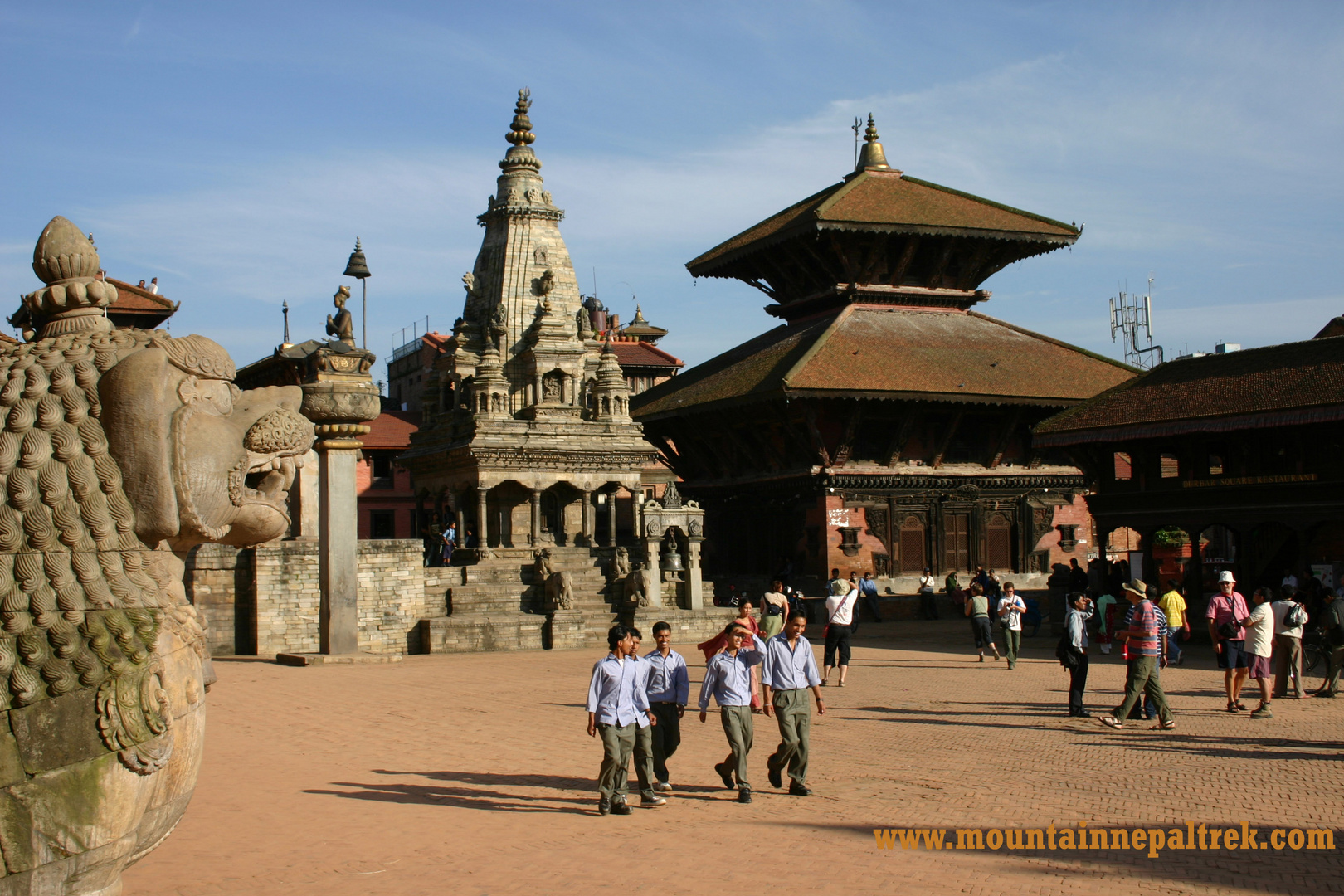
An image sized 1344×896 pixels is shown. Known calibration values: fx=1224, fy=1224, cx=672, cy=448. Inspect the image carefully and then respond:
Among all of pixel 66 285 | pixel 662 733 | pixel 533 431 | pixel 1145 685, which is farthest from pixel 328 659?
pixel 66 285

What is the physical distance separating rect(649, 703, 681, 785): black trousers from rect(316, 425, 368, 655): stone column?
11.5 m

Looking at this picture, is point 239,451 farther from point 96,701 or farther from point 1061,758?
point 1061,758

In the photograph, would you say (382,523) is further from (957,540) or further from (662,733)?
(662,733)

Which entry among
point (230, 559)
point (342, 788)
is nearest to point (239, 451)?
point (342, 788)

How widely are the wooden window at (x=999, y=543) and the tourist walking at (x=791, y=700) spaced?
26.9m

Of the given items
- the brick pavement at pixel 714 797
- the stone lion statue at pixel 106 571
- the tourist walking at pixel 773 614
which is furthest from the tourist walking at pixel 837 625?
the stone lion statue at pixel 106 571

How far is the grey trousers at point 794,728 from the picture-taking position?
10.4m

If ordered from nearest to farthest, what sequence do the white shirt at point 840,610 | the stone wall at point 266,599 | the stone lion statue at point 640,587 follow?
the white shirt at point 840,610 → the stone wall at point 266,599 → the stone lion statue at point 640,587

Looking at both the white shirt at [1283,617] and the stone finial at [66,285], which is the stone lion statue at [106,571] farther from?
the white shirt at [1283,617]

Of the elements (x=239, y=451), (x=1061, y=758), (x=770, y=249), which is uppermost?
(x=770, y=249)

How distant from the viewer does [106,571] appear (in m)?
4.50

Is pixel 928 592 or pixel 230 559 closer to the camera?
pixel 230 559

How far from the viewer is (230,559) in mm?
Answer: 22812

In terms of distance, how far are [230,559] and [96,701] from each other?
63.9ft
